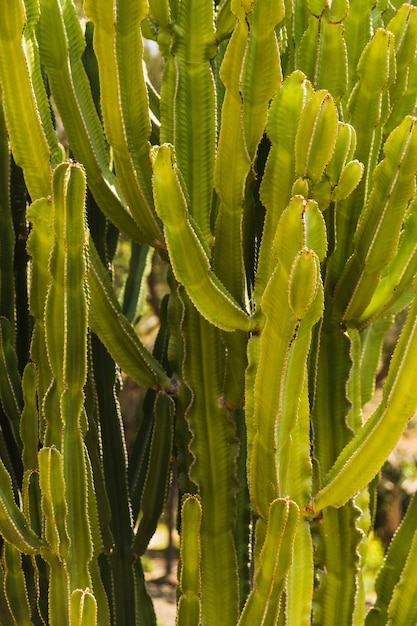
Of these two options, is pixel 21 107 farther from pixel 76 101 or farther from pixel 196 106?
pixel 196 106

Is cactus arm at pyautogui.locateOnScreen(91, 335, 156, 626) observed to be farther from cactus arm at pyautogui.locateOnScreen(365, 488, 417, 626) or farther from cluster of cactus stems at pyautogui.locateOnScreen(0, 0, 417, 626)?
cactus arm at pyautogui.locateOnScreen(365, 488, 417, 626)

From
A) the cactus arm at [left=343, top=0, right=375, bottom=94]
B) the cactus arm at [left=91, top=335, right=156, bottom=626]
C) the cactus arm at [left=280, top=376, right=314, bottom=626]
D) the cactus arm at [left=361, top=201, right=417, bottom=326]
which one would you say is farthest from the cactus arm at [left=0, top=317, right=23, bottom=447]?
the cactus arm at [left=343, top=0, right=375, bottom=94]

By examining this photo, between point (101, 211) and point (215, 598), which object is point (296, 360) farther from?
point (101, 211)

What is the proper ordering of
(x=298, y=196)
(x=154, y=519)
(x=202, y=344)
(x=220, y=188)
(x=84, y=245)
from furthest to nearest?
(x=154, y=519)
(x=202, y=344)
(x=220, y=188)
(x=84, y=245)
(x=298, y=196)

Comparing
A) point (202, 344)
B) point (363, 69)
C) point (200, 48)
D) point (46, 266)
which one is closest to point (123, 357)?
point (202, 344)

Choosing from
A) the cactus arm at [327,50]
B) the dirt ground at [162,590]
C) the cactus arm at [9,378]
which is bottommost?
the dirt ground at [162,590]

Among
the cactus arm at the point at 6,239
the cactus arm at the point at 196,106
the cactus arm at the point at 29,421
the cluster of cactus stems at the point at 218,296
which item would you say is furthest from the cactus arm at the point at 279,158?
the cactus arm at the point at 6,239

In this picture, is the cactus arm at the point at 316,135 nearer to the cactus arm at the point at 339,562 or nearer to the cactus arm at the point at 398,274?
the cactus arm at the point at 398,274
